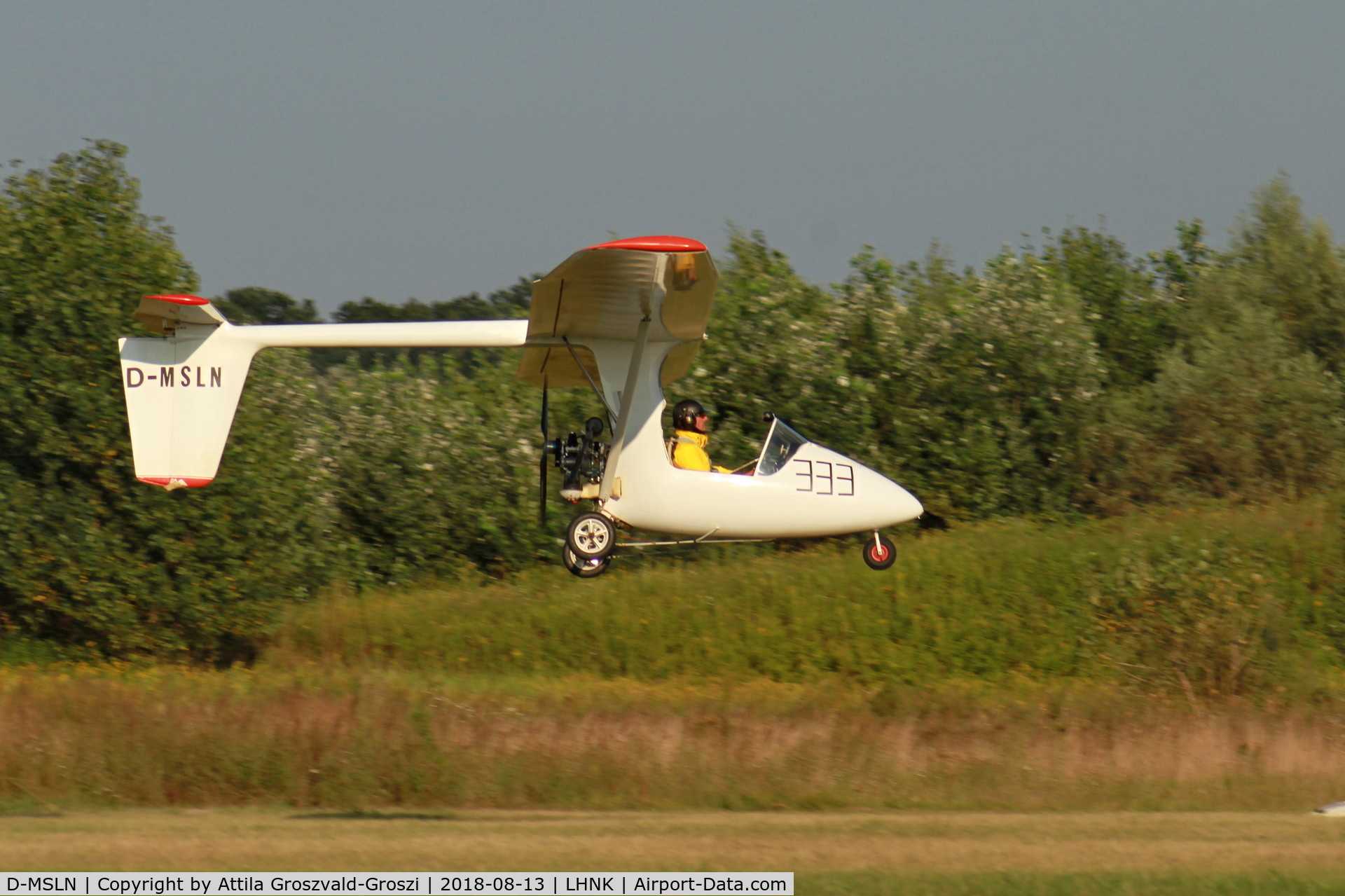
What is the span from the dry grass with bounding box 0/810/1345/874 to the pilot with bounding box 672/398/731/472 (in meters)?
3.98

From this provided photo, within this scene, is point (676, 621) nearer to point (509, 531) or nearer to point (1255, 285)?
point (509, 531)

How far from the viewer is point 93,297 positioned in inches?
1046

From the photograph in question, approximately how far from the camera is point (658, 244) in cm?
1061

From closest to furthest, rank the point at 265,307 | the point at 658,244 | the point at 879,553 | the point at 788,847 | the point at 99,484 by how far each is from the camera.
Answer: the point at 658,244, the point at 879,553, the point at 788,847, the point at 99,484, the point at 265,307

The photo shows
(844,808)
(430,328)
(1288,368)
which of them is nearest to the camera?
(430,328)

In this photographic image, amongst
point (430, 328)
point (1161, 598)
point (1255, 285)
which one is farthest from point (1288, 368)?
point (430, 328)

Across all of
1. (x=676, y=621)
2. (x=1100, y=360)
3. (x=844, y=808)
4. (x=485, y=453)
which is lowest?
(x=844, y=808)

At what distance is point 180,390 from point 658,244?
4684mm

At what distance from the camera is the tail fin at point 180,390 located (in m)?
12.5

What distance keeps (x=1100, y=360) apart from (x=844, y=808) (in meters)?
19.3

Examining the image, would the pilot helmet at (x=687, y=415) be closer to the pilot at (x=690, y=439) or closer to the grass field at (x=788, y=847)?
the pilot at (x=690, y=439)

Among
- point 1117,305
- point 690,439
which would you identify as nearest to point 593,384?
point 690,439

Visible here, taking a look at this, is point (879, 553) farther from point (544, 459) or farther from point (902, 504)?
point (544, 459)

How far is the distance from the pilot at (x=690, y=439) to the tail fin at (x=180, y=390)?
12.3 feet
